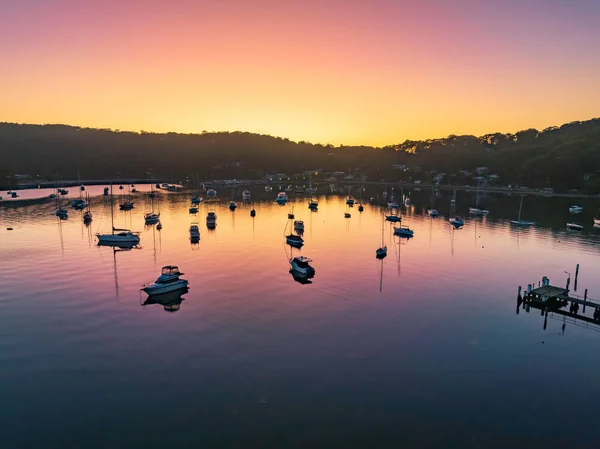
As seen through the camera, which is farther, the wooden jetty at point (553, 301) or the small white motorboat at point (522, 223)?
the small white motorboat at point (522, 223)

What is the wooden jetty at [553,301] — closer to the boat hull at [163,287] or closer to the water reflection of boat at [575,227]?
the boat hull at [163,287]

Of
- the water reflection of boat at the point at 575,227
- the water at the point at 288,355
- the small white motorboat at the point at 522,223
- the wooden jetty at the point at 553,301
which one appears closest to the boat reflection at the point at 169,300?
the water at the point at 288,355

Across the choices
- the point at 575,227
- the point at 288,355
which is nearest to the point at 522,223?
the point at 575,227

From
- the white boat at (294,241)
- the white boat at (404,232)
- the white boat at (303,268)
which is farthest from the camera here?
the white boat at (404,232)

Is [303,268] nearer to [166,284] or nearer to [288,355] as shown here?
[166,284]

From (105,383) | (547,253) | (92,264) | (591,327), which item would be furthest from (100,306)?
(547,253)

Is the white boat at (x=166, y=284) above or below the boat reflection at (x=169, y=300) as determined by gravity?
above

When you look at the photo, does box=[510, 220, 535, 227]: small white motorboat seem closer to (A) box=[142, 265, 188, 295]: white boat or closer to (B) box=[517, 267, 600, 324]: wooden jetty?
(B) box=[517, 267, 600, 324]: wooden jetty

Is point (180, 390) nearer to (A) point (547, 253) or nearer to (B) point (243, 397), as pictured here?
(B) point (243, 397)
